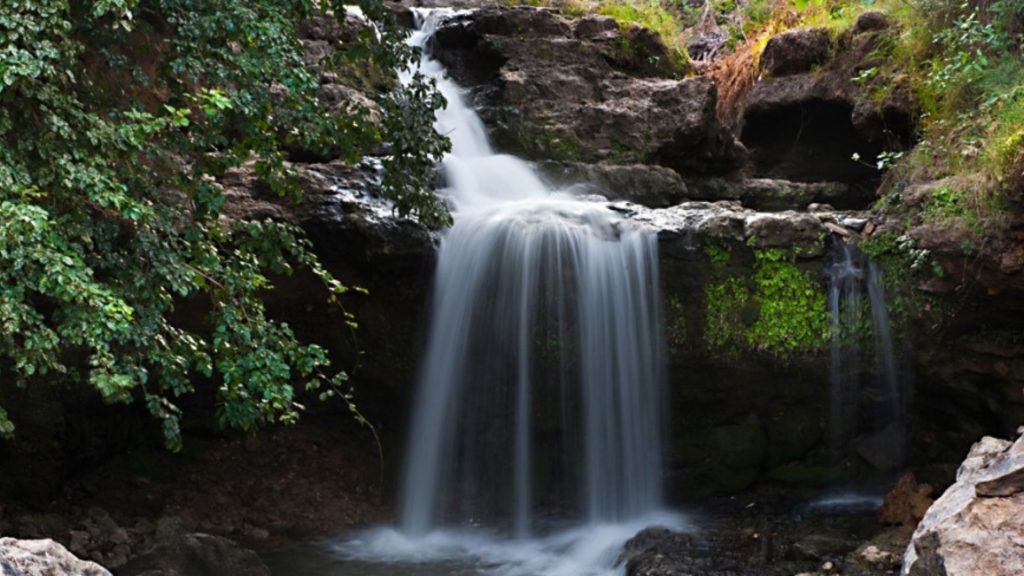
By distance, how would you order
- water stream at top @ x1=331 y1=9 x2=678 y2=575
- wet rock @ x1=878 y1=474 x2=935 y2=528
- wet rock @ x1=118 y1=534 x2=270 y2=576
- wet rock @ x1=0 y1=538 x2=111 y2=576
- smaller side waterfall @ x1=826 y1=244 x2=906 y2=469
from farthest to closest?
1. water stream at top @ x1=331 y1=9 x2=678 y2=575
2. smaller side waterfall @ x1=826 y1=244 x2=906 y2=469
3. wet rock @ x1=878 y1=474 x2=935 y2=528
4. wet rock @ x1=118 y1=534 x2=270 y2=576
5. wet rock @ x1=0 y1=538 x2=111 y2=576

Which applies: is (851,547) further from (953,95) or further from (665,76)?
(665,76)

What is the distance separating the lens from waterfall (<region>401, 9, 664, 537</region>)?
288 inches

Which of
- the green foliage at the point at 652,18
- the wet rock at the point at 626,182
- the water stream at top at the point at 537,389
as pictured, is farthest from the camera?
the green foliage at the point at 652,18

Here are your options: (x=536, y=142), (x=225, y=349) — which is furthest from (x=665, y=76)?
(x=225, y=349)

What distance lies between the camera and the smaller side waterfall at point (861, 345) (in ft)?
23.2

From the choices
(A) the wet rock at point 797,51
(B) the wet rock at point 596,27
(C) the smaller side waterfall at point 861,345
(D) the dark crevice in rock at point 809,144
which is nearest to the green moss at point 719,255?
(C) the smaller side waterfall at point 861,345

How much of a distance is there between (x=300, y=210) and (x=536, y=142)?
370cm

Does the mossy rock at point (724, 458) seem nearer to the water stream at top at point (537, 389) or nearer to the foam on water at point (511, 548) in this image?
the water stream at top at point (537, 389)

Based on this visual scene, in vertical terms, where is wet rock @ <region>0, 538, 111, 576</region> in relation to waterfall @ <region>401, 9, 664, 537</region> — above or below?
below

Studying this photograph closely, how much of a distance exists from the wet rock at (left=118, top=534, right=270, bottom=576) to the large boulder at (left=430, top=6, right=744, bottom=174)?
5.57 m

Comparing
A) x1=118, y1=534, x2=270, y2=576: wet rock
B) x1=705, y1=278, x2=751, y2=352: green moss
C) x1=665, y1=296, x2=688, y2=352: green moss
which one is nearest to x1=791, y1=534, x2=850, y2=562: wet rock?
x1=705, y1=278, x2=751, y2=352: green moss

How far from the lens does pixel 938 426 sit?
7492 millimetres

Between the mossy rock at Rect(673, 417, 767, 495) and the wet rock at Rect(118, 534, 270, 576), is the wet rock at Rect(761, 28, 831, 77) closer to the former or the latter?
the mossy rock at Rect(673, 417, 767, 495)

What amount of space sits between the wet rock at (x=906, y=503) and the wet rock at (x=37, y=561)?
18.2 ft
